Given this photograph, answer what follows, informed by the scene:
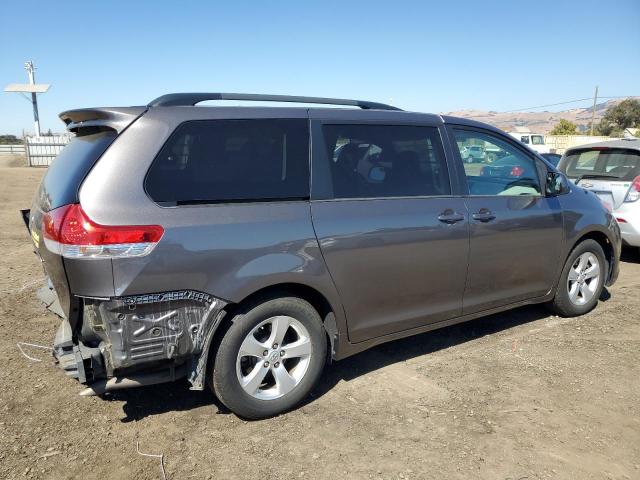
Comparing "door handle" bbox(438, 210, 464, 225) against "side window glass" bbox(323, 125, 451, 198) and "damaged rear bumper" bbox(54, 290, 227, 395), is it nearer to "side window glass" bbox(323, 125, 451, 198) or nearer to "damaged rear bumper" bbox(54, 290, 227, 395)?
"side window glass" bbox(323, 125, 451, 198)

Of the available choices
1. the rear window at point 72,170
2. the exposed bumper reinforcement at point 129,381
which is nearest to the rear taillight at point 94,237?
the rear window at point 72,170

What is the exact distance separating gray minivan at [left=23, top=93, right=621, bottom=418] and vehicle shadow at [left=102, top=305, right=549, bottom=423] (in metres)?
0.38

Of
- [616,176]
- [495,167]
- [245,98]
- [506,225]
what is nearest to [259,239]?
[245,98]

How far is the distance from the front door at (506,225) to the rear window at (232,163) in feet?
4.71

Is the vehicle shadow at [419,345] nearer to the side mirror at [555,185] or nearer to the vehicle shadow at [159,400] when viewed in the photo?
the vehicle shadow at [159,400]

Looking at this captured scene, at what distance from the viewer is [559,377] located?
381 centimetres

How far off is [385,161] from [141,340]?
2006mm

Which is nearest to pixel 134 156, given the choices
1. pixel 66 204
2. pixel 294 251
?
pixel 66 204

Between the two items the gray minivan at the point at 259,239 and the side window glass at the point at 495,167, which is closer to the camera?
the gray minivan at the point at 259,239

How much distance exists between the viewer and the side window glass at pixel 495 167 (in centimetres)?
416

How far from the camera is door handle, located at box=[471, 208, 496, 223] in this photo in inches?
158

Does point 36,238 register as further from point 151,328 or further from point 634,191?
point 634,191

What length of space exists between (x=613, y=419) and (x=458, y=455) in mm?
1115

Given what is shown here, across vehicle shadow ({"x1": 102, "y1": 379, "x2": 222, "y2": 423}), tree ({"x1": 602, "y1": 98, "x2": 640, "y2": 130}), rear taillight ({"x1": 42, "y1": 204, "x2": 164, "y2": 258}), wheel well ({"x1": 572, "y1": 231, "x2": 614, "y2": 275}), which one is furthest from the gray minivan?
tree ({"x1": 602, "y1": 98, "x2": 640, "y2": 130})
